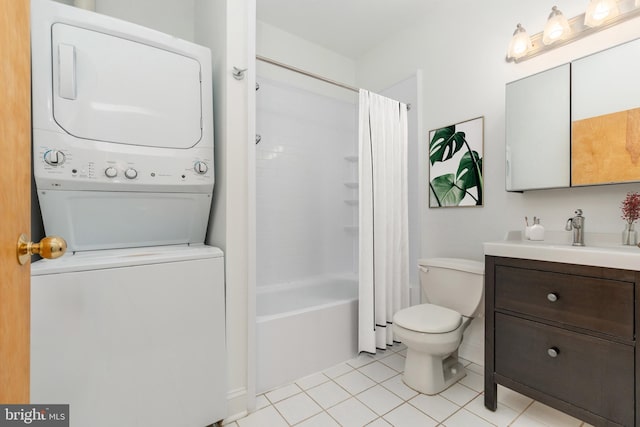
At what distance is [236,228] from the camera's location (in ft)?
4.90

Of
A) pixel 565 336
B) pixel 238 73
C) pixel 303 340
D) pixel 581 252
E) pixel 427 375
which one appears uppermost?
pixel 238 73

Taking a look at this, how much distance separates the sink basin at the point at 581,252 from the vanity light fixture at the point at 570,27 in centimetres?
108

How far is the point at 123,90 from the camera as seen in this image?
1292mm

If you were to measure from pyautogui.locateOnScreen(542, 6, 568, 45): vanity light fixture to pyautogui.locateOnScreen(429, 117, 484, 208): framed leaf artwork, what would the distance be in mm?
531

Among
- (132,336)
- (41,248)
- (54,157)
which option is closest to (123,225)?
(54,157)

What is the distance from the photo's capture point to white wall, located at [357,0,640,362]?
5.00ft

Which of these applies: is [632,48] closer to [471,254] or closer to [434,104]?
[434,104]

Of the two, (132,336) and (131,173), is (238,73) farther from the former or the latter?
(132,336)

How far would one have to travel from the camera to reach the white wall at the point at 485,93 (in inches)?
60.0

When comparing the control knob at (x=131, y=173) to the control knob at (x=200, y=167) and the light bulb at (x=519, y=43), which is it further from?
the light bulb at (x=519, y=43)

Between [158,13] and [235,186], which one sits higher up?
[158,13]

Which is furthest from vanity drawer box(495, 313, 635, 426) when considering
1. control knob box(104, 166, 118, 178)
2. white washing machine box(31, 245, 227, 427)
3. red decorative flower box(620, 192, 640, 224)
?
control knob box(104, 166, 118, 178)

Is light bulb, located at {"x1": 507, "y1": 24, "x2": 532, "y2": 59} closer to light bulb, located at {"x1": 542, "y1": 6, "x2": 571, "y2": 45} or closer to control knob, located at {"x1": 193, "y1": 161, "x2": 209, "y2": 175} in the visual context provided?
light bulb, located at {"x1": 542, "y1": 6, "x2": 571, "y2": 45}

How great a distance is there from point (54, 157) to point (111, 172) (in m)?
0.19
